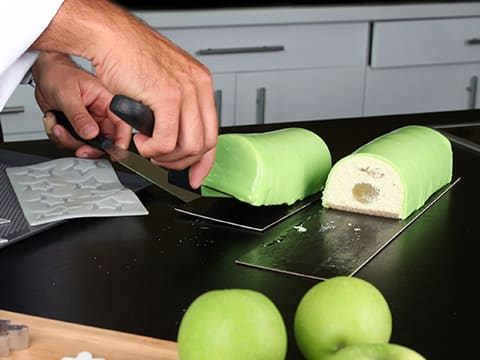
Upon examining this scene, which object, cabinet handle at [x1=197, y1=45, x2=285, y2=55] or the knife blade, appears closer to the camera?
the knife blade

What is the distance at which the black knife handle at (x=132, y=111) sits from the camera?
3.39ft

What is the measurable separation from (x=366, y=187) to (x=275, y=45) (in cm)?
160

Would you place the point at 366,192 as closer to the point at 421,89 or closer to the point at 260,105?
the point at 260,105

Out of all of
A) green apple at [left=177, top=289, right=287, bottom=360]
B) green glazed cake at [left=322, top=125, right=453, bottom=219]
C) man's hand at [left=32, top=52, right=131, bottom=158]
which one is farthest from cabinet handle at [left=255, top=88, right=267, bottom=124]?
green apple at [left=177, top=289, right=287, bottom=360]

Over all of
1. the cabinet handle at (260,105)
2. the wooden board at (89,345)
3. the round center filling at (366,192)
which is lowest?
the cabinet handle at (260,105)

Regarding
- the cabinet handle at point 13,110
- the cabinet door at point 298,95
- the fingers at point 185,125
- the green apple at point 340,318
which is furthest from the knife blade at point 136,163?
the cabinet door at point 298,95

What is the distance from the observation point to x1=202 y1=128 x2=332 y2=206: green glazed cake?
3.70 feet

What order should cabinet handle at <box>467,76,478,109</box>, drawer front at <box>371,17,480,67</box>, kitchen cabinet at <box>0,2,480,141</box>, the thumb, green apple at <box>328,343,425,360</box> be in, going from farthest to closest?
cabinet handle at <box>467,76,478,109</box>, drawer front at <box>371,17,480,67</box>, kitchen cabinet at <box>0,2,480,141</box>, the thumb, green apple at <box>328,343,425,360</box>

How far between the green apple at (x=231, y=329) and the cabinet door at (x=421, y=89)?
2329 millimetres

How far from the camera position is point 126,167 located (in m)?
1.29

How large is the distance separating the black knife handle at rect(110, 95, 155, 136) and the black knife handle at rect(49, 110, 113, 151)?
0.20 meters

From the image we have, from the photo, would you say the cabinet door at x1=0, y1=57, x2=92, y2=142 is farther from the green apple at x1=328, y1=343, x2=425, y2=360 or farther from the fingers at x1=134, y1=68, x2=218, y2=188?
the green apple at x1=328, y1=343, x2=425, y2=360

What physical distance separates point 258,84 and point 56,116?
1.44m

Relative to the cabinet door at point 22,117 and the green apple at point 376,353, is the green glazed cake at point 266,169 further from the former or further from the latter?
the cabinet door at point 22,117
